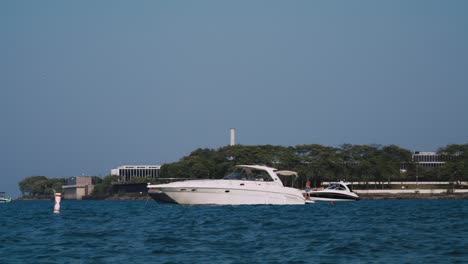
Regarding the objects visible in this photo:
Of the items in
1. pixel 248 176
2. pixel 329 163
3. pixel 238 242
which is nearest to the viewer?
pixel 238 242

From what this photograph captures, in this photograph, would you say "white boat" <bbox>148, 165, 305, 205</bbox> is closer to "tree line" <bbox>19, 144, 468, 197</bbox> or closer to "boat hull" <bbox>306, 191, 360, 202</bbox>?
"boat hull" <bbox>306, 191, 360, 202</bbox>

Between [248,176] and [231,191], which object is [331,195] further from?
[231,191]

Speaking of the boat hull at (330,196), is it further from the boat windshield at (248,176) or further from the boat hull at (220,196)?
the boat hull at (220,196)

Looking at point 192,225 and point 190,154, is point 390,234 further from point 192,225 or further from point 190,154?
point 190,154

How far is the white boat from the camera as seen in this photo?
2515 inches

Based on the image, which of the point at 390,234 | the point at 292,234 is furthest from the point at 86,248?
the point at 390,234

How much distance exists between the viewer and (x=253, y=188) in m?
64.2

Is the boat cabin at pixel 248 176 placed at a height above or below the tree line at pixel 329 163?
below

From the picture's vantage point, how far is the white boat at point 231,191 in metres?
63.9

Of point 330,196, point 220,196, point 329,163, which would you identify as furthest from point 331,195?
point 329,163

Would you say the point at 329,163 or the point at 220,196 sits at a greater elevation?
the point at 329,163

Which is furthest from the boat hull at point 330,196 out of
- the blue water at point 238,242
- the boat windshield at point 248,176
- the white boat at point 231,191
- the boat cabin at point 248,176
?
the blue water at point 238,242

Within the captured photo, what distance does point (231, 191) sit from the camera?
6378cm

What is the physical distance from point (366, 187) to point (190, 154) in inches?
1890
